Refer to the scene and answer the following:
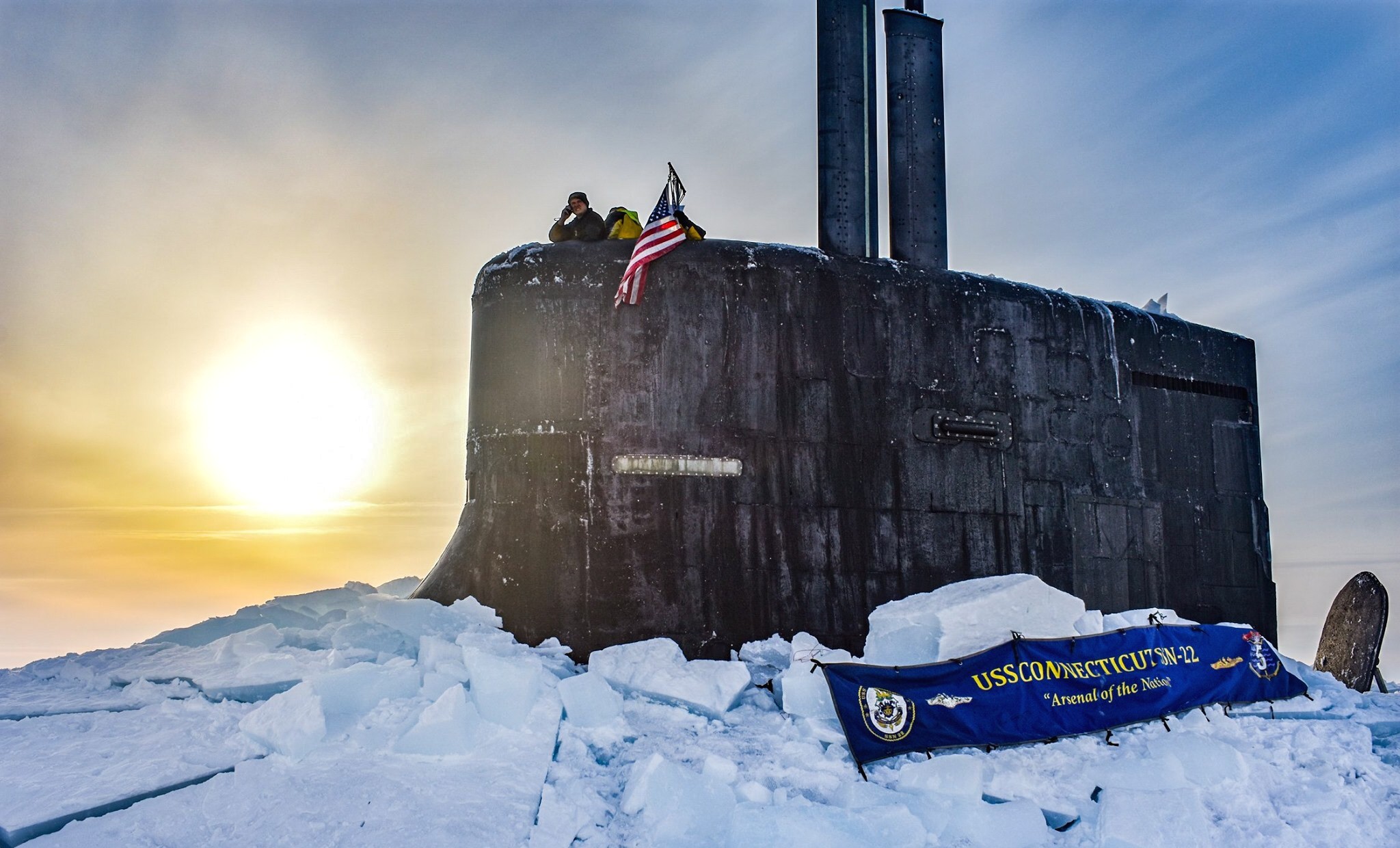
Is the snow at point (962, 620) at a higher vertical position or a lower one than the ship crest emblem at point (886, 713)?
higher

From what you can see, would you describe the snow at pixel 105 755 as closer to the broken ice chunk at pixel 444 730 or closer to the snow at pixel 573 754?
the snow at pixel 573 754

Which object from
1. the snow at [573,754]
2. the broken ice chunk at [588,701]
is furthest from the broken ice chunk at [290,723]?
the broken ice chunk at [588,701]

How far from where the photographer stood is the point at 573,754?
244 inches

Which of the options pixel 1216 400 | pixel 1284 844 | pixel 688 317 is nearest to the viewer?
pixel 1284 844

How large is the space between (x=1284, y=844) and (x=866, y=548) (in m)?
3.09

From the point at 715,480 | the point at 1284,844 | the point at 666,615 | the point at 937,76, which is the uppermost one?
the point at 937,76

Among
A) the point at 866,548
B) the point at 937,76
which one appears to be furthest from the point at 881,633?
the point at 937,76

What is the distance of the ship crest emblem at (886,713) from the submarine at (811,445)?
954 mm

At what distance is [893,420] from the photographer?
826 cm

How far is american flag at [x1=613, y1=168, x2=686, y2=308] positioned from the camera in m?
7.78

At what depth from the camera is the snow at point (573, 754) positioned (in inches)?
214

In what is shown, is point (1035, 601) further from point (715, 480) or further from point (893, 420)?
point (715, 480)

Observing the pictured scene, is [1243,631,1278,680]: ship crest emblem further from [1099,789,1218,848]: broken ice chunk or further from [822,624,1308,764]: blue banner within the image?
[1099,789,1218,848]: broken ice chunk

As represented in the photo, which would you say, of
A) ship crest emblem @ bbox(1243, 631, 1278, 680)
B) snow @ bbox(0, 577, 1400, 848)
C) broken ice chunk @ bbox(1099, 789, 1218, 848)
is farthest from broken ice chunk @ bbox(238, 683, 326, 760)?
ship crest emblem @ bbox(1243, 631, 1278, 680)
